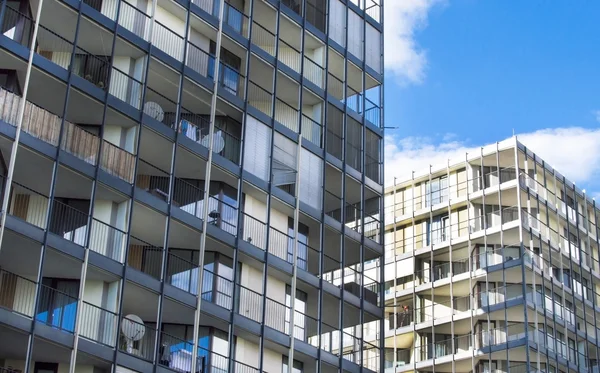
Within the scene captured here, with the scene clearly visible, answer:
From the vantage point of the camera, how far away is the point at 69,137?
42.3m

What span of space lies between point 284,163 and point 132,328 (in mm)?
12943

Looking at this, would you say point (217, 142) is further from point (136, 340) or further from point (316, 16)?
point (316, 16)

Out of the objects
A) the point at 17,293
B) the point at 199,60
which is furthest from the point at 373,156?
the point at 17,293

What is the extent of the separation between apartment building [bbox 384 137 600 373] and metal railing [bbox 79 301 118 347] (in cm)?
3709

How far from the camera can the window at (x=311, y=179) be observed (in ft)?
173

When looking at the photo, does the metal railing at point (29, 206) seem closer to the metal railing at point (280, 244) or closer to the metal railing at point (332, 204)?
the metal railing at point (280, 244)

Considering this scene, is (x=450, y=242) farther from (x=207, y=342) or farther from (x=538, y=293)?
(x=207, y=342)

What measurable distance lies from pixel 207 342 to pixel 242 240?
4877mm

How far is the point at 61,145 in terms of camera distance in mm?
41375

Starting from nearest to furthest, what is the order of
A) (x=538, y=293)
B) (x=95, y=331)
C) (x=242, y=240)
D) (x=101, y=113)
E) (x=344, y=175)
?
(x=95, y=331) → (x=101, y=113) → (x=242, y=240) → (x=344, y=175) → (x=538, y=293)

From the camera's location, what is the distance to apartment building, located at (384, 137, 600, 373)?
73.6 metres

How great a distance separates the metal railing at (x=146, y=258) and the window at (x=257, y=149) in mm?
6061

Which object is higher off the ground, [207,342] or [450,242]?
[450,242]

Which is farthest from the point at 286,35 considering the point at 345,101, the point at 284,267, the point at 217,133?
the point at 284,267
